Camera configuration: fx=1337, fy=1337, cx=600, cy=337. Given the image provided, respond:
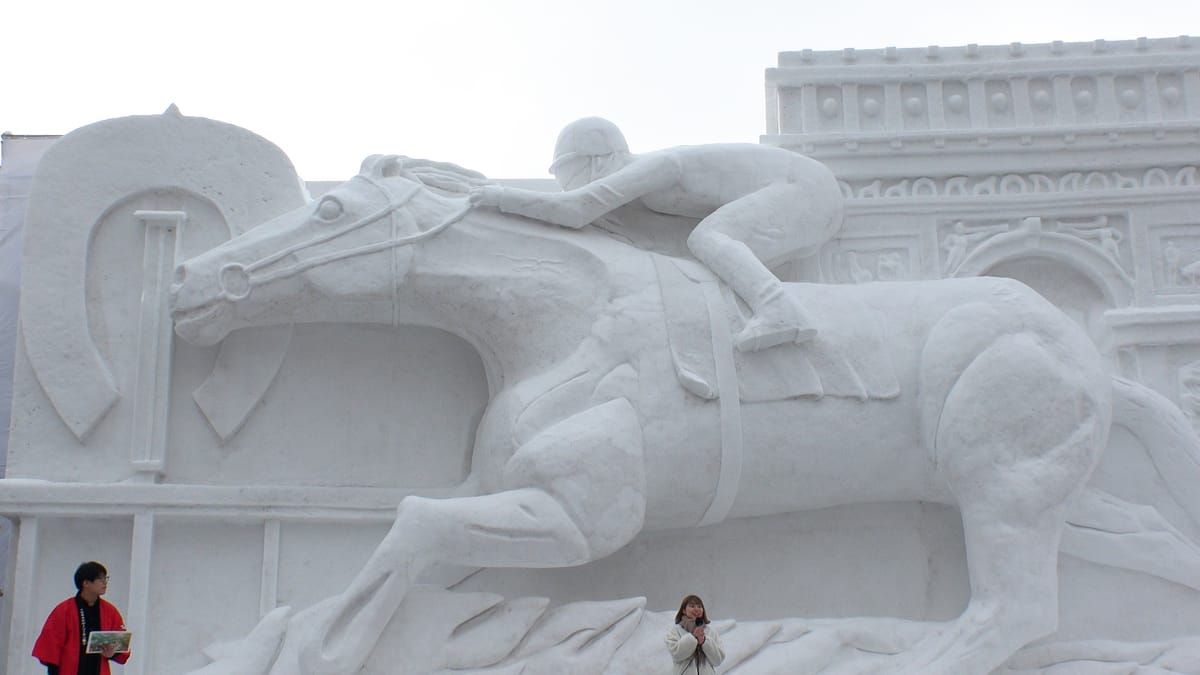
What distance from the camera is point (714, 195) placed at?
516 cm

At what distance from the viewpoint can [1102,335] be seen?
5320 mm

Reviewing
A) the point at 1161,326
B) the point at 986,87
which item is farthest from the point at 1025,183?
the point at 1161,326

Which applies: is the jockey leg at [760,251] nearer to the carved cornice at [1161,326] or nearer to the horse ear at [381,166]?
the horse ear at [381,166]

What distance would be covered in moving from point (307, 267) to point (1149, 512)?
10.4 feet

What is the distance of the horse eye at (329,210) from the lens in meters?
4.86

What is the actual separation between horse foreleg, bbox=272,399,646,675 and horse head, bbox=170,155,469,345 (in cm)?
89

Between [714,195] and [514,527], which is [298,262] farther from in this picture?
[714,195]

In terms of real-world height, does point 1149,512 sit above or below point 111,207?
below

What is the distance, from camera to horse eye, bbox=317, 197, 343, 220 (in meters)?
4.86

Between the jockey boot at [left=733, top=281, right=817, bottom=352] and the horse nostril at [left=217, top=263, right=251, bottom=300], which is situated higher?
the horse nostril at [left=217, top=263, right=251, bottom=300]

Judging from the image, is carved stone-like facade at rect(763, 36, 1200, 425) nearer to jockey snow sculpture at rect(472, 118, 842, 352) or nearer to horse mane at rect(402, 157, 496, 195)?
jockey snow sculpture at rect(472, 118, 842, 352)

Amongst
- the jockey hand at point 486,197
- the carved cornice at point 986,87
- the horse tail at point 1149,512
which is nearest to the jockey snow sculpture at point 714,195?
the jockey hand at point 486,197

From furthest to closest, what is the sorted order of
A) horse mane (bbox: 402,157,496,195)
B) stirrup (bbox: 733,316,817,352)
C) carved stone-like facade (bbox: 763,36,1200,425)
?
carved stone-like facade (bbox: 763,36,1200,425), horse mane (bbox: 402,157,496,195), stirrup (bbox: 733,316,817,352)

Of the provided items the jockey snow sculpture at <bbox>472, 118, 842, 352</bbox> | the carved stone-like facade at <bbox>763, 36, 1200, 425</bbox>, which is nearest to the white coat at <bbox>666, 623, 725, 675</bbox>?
the jockey snow sculpture at <bbox>472, 118, 842, 352</bbox>
